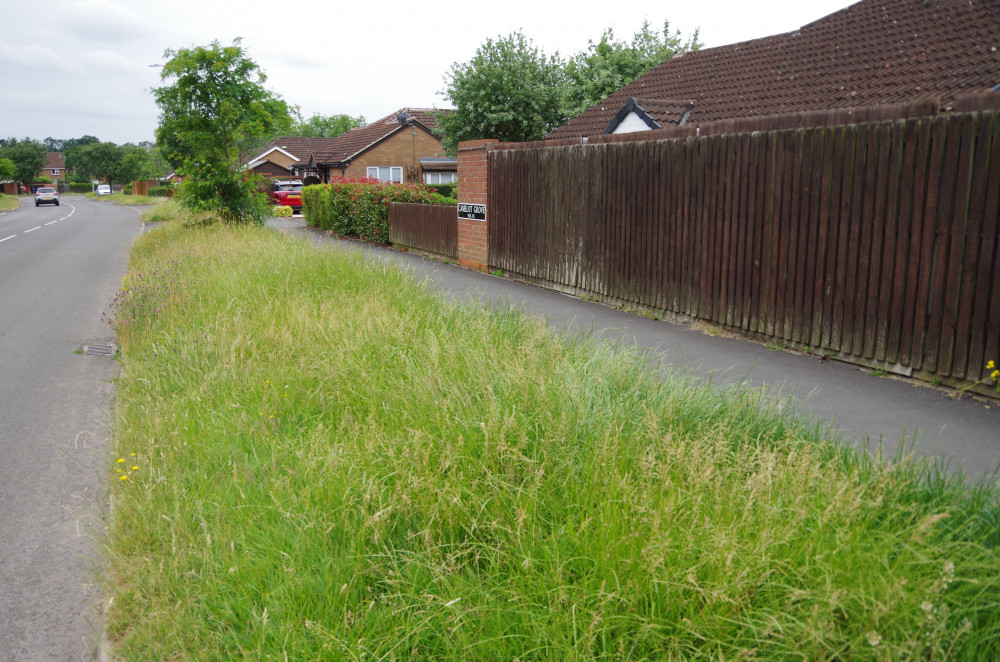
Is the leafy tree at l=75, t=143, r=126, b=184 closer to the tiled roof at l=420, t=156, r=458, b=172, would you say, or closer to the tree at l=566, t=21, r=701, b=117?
the tiled roof at l=420, t=156, r=458, b=172

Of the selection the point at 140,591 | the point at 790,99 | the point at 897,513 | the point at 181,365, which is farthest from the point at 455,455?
the point at 790,99

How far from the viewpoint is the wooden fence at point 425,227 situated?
16578mm

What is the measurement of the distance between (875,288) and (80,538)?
6.33 m

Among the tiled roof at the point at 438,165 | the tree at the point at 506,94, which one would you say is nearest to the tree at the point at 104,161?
the tiled roof at the point at 438,165

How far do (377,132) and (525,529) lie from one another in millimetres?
54127

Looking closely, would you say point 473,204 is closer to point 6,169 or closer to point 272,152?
point 272,152

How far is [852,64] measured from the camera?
52.2 feet

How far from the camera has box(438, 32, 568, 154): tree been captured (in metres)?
32.5

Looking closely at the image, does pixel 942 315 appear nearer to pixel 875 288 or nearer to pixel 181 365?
pixel 875 288

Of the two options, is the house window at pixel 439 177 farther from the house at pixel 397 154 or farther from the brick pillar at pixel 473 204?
the brick pillar at pixel 473 204

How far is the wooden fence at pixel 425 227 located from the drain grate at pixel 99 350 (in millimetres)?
8086

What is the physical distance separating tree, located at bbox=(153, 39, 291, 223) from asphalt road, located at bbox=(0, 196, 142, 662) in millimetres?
7109

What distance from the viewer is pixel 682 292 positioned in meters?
9.07

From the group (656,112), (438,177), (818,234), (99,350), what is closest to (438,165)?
(438,177)
